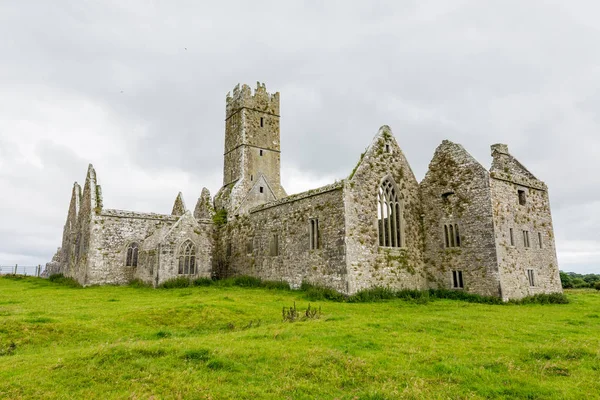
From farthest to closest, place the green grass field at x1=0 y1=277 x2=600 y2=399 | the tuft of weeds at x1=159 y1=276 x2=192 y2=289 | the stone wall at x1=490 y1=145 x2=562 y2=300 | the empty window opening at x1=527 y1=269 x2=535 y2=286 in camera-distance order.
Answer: the tuft of weeds at x1=159 y1=276 x2=192 y2=289, the empty window opening at x1=527 y1=269 x2=535 y2=286, the stone wall at x1=490 y1=145 x2=562 y2=300, the green grass field at x1=0 y1=277 x2=600 y2=399

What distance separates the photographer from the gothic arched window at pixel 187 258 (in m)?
30.0

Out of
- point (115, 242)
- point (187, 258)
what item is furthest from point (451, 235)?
point (115, 242)

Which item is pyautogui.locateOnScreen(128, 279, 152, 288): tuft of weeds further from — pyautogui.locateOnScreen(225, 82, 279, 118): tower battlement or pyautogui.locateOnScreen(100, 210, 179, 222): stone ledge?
pyautogui.locateOnScreen(225, 82, 279, 118): tower battlement

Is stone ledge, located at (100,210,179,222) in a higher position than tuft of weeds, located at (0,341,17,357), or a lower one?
higher

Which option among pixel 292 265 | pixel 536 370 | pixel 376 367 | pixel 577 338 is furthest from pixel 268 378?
pixel 292 265

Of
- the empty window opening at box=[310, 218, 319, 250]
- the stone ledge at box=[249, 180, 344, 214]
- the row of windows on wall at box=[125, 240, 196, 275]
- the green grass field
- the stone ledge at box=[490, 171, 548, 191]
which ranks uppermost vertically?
the stone ledge at box=[490, 171, 548, 191]

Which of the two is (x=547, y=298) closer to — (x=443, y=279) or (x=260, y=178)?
(x=443, y=279)

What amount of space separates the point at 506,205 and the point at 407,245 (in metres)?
6.31

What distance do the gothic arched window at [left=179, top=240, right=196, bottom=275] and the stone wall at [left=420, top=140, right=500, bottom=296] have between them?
57.2ft

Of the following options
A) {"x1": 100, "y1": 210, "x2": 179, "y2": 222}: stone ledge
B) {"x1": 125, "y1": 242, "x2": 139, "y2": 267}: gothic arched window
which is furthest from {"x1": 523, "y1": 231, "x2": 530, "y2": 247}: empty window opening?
{"x1": 125, "y1": 242, "x2": 139, "y2": 267}: gothic arched window

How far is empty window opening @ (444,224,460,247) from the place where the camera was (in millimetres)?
23719

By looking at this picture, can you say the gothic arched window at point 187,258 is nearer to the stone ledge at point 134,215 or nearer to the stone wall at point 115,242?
the stone wall at point 115,242

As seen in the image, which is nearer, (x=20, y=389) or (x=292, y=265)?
(x=20, y=389)

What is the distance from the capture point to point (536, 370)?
8562 mm
